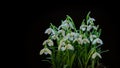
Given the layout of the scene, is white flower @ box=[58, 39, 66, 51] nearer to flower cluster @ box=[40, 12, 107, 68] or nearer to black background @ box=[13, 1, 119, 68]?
flower cluster @ box=[40, 12, 107, 68]

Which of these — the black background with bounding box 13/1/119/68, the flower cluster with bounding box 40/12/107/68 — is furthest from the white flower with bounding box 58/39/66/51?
the black background with bounding box 13/1/119/68

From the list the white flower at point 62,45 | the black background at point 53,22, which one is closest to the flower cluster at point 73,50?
the white flower at point 62,45

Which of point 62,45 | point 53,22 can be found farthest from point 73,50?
point 53,22

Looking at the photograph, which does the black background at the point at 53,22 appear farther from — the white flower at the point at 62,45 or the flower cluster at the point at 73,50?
the white flower at the point at 62,45

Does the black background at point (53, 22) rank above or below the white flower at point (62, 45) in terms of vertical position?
above

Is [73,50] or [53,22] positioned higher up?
→ [53,22]

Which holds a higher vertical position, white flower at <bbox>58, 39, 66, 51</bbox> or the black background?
the black background

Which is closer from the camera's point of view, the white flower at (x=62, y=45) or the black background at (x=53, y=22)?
the white flower at (x=62, y=45)

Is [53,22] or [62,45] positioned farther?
[53,22]

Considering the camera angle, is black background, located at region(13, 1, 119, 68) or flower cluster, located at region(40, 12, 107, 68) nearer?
flower cluster, located at region(40, 12, 107, 68)

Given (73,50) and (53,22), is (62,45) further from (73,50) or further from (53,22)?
(53,22)
